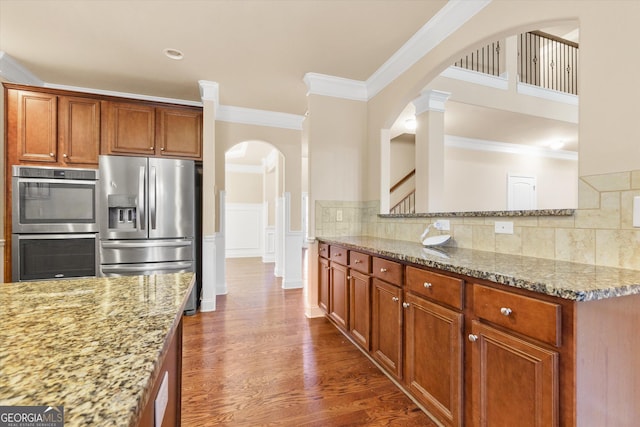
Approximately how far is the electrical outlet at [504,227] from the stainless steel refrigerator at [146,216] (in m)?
2.95

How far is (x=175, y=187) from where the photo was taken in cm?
329

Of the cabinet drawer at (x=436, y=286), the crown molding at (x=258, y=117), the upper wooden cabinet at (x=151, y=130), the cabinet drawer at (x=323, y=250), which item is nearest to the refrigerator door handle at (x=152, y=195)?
the upper wooden cabinet at (x=151, y=130)

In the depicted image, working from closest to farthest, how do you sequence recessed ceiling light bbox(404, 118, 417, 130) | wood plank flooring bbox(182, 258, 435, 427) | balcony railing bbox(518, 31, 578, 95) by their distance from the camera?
1. wood plank flooring bbox(182, 258, 435, 427)
2. balcony railing bbox(518, 31, 578, 95)
3. recessed ceiling light bbox(404, 118, 417, 130)

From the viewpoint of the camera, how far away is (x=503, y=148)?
5906 mm

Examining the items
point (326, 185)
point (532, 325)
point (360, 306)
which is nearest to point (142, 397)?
point (532, 325)

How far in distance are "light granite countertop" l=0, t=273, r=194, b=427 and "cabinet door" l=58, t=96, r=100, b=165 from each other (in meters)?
2.67

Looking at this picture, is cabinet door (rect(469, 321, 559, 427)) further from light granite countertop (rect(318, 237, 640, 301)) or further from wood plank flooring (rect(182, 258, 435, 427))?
wood plank flooring (rect(182, 258, 435, 427))

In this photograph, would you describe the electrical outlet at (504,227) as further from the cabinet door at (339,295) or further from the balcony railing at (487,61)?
the balcony railing at (487,61)

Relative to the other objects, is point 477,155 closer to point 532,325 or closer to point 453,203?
point 453,203

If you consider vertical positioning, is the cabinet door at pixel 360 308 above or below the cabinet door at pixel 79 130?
below

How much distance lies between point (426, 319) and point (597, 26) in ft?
5.30

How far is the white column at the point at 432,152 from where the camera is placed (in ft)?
11.9

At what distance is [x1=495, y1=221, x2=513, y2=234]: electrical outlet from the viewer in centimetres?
176

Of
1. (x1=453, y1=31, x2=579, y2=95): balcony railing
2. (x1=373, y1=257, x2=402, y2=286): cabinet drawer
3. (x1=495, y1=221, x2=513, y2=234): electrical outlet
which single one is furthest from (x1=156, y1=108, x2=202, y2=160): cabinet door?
(x1=453, y1=31, x2=579, y2=95): balcony railing
